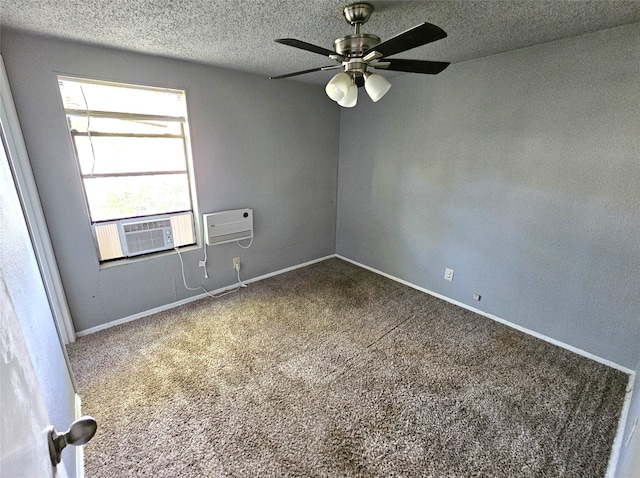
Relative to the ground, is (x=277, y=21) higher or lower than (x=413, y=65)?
higher

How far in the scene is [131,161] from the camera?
2486mm

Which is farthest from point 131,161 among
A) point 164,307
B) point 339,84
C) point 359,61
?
point 359,61

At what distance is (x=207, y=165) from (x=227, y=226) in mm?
636

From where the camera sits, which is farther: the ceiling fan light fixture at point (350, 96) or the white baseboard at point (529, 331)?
the white baseboard at point (529, 331)

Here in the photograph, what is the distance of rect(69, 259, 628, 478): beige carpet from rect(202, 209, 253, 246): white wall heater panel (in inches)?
29.2

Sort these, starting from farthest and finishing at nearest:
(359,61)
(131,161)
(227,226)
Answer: (227,226)
(131,161)
(359,61)

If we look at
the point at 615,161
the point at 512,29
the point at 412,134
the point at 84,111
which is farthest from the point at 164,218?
the point at 615,161

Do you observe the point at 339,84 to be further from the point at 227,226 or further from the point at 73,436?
the point at 227,226

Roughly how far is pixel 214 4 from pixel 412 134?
217 cm

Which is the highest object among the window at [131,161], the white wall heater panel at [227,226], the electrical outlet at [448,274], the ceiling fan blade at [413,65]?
the ceiling fan blade at [413,65]

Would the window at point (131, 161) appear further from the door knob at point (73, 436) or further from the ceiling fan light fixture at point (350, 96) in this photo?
the door knob at point (73, 436)

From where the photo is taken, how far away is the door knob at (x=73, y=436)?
67 cm

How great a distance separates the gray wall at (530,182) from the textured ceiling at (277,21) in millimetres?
333

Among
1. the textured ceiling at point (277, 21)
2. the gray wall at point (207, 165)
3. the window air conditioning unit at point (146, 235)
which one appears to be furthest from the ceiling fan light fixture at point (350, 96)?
the window air conditioning unit at point (146, 235)
